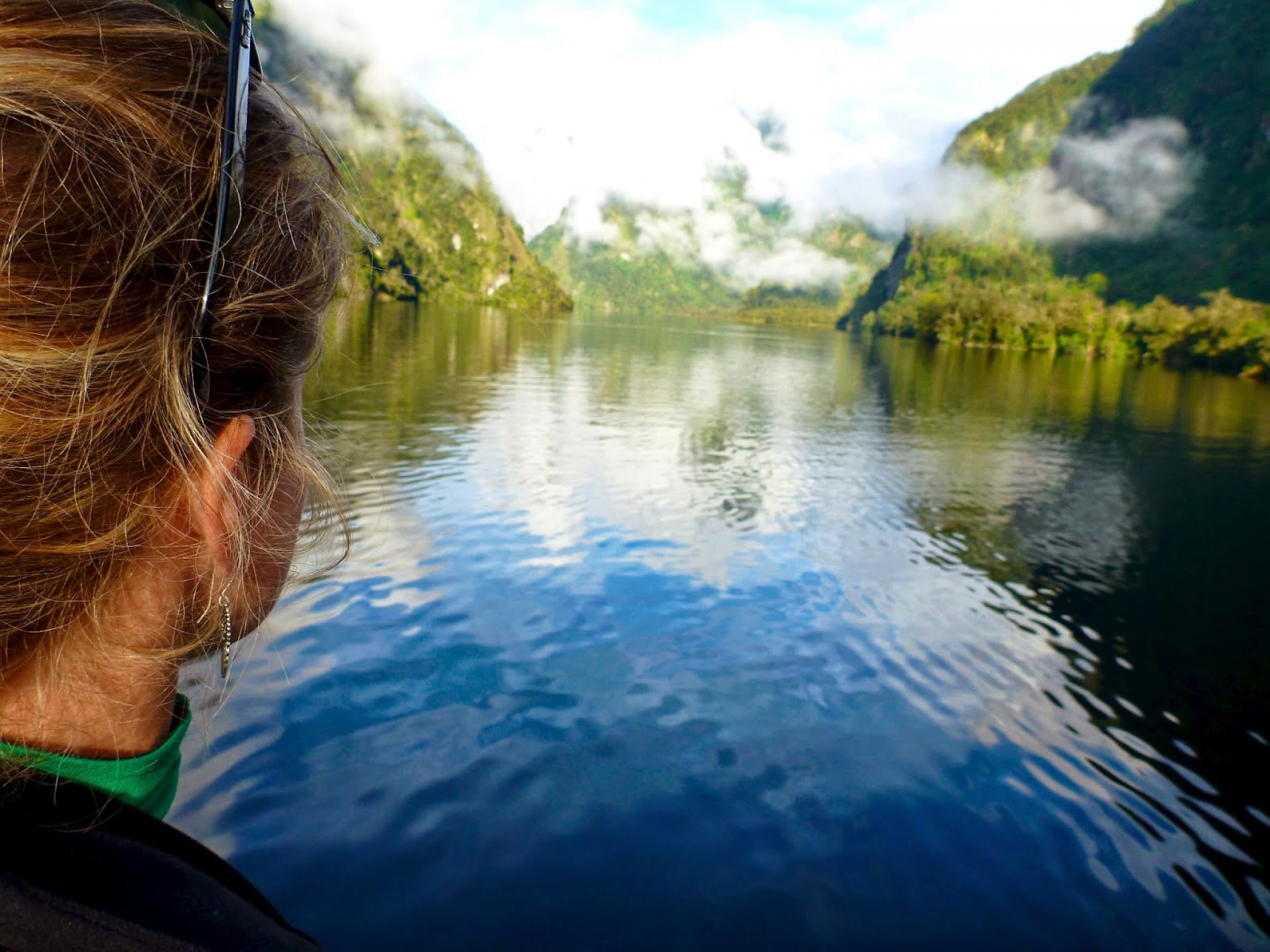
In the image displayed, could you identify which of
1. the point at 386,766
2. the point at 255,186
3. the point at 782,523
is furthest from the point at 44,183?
the point at 782,523

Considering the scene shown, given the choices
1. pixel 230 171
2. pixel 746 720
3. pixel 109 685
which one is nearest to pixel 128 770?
pixel 109 685

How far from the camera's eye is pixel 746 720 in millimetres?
6660

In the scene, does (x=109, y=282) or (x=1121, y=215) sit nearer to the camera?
(x=109, y=282)

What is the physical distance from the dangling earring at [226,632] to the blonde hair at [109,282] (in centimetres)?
10

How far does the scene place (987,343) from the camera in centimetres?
9675

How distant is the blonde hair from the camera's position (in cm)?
82

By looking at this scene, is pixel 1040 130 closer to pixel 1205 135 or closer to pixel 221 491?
pixel 1205 135

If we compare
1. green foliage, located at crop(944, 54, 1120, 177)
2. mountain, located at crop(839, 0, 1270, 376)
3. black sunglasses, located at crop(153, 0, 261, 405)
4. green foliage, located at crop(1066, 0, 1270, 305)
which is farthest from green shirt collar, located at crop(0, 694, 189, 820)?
green foliage, located at crop(944, 54, 1120, 177)

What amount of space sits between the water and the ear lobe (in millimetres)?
635

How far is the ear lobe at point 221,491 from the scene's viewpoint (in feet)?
3.36

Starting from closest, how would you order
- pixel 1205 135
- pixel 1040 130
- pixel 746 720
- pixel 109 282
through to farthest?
1. pixel 109 282
2. pixel 746 720
3. pixel 1205 135
4. pixel 1040 130

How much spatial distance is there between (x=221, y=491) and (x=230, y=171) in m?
0.38

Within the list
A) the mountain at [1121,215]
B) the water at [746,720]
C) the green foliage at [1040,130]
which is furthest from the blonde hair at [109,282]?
the green foliage at [1040,130]

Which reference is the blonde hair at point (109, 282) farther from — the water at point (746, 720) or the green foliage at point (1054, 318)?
the green foliage at point (1054, 318)
